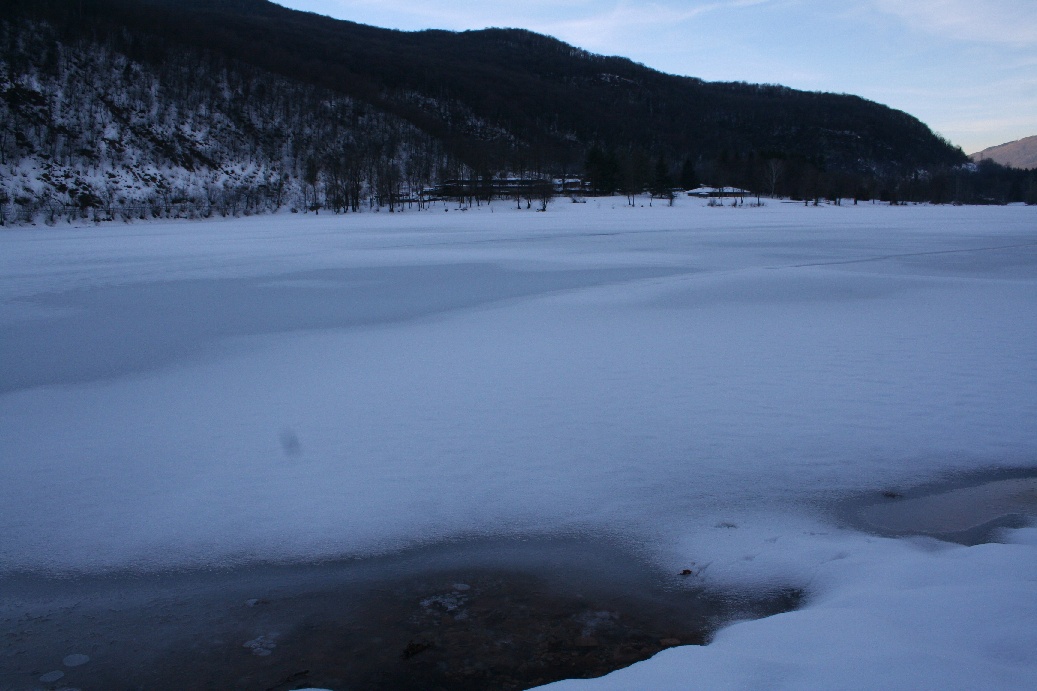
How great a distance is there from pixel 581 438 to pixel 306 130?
8787 cm

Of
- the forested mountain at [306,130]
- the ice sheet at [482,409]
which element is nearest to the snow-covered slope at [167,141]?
the forested mountain at [306,130]

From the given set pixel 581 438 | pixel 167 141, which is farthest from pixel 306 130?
pixel 581 438

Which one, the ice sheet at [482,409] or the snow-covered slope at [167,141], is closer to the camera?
the ice sheet at [482,409]

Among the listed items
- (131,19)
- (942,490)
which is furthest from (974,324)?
(131,19)

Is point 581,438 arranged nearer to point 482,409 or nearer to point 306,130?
point 482,409

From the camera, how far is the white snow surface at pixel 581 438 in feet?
10.9

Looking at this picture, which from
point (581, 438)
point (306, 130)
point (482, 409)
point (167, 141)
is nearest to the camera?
point (581, 438)

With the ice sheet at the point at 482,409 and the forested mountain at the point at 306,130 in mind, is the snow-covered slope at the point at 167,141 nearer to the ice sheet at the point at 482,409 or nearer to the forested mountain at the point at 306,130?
the forested mountain at the point at 306,130

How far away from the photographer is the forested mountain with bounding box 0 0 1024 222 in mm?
58469

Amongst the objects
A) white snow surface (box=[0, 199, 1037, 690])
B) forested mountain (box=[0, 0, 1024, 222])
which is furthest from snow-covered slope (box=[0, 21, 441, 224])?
white snow surface (box=[0, 199, 1037, 690])

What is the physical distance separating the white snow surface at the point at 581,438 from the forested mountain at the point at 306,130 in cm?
4261

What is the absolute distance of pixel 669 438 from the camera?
5.88 m

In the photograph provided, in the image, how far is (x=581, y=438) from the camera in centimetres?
589

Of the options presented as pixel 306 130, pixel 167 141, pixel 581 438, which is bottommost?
pixel 581 438
